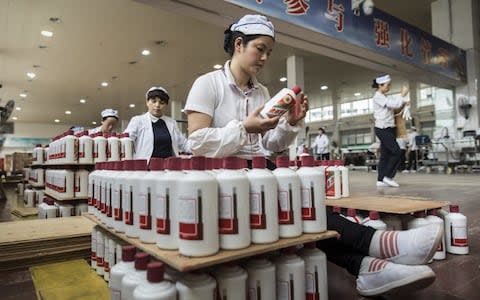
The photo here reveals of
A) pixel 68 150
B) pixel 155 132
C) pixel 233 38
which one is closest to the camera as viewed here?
pixel 233 38

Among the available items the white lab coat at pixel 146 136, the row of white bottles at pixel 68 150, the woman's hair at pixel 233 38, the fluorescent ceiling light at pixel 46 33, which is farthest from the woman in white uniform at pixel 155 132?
the fluorescent ceiling light at pixel 46 33

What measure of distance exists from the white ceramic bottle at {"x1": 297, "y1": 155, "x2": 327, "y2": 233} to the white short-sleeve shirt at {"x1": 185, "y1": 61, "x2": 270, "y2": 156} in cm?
37

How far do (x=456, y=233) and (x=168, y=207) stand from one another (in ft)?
5.86

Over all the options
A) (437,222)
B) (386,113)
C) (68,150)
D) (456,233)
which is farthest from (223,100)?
(386,113)

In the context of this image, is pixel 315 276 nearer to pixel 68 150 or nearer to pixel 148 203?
pixel 148 203

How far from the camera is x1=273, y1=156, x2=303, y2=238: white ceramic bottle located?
3.58 feet

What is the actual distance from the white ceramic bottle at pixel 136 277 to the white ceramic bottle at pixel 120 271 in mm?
76

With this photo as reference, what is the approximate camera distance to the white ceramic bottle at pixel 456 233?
6.13 feet

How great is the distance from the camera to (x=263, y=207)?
104 cm

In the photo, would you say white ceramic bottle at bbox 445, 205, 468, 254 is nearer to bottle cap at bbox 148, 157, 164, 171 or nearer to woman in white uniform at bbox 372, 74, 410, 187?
bottle cap at bbox 148, 157, 164, 171

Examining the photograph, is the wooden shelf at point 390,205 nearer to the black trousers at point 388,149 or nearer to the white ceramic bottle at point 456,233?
the white ceramic bottle at point 456,233

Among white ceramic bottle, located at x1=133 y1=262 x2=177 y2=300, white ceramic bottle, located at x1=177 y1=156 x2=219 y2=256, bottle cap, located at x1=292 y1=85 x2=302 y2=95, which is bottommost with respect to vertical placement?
white ceramic bottle, located at x1=133 y1=262 x2=177 y2=300

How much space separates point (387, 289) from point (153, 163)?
100 centimetres

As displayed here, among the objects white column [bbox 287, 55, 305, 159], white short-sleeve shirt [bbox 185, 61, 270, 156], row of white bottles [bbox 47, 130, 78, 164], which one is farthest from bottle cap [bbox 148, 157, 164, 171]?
white column [bbox 287, 55, 305, 159]
